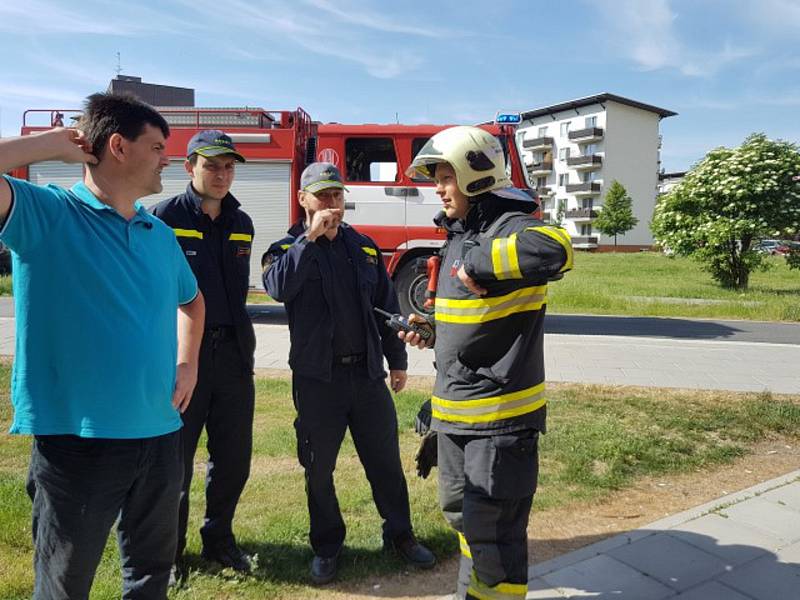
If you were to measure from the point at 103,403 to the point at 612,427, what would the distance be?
13.6 feet

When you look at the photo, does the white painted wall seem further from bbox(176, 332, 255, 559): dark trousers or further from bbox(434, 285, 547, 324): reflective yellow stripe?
bbox(434, 285, 547, 324): reflective yellow stripe

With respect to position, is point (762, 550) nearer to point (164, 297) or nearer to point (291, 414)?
point (164, 297)

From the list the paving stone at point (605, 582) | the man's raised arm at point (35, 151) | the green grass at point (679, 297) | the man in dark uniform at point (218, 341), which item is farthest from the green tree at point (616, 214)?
the man's raised arm at point (35, 151)

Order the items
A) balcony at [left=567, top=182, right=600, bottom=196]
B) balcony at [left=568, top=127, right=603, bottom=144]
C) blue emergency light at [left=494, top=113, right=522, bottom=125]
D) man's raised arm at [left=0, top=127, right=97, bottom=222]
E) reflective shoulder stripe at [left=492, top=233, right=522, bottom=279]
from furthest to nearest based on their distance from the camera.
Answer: balcony at [left=567, top=182, right=600, bottom=196]
balcony at [left=568, top=127, right=603, bottom=144]
blue emergency light at [left=494, top=113, right=522, bottom=125]
reflective shoulder stripe at [left=492, top=233, right=522, bottom=279]
man's raised arm at [left=0, top=127, right=97, bottom=222]

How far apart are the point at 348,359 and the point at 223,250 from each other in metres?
0.81

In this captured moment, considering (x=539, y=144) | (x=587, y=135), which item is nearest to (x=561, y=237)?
(x=587, y=135)

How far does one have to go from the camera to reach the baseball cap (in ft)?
9.66

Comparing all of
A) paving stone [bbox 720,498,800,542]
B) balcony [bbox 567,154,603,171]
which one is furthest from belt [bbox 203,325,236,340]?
balcony [bbox 567,154,603,171]

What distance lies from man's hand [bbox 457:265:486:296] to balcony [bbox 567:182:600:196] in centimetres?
6785

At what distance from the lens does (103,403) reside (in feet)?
6.18

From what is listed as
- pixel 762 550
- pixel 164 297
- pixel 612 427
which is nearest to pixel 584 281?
pixel 612 427

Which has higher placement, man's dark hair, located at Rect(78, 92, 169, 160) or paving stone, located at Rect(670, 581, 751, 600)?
man's dark hair, located at Rect(78, 92, 169, 160)

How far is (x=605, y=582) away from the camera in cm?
290

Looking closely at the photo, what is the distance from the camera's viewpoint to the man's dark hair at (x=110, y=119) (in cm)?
192
